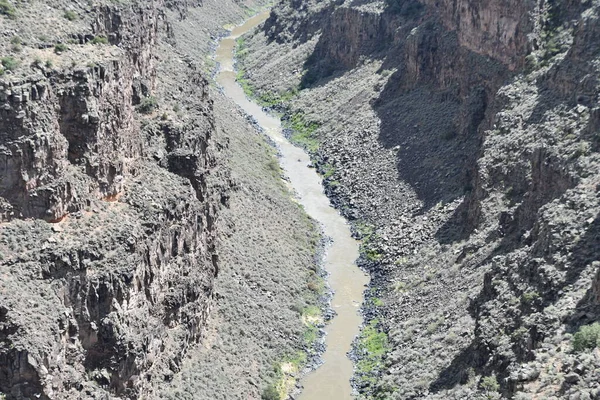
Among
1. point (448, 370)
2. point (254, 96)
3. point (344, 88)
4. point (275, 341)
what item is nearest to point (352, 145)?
point (344, 88)

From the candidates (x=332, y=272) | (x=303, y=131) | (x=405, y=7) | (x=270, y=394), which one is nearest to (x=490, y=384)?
(x=270, y=394)

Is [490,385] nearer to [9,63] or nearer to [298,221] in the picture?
[9,63]

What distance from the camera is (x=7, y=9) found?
67.4 m

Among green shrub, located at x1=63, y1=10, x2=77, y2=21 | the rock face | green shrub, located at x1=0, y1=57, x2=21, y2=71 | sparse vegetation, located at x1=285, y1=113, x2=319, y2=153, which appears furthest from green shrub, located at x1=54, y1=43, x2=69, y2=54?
sparse vegetation, located at x1=285, y1=113, x2=319, y2=153

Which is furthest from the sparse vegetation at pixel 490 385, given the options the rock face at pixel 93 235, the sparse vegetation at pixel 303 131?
the sparse vegetation at pixel 303 131

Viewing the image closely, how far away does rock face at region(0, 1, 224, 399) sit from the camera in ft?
186

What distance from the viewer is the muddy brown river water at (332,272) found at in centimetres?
7906

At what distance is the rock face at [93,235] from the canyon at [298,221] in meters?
0.15

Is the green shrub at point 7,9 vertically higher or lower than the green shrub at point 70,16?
lower

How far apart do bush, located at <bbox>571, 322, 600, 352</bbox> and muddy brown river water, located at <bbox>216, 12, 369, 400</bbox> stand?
87.1ft

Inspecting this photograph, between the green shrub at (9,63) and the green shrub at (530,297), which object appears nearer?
the green shrub at (9,63)

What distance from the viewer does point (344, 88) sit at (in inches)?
5591

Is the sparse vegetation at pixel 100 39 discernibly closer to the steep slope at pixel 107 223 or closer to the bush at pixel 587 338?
the steep slope at pixel 107 223

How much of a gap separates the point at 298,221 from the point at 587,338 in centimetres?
5237
